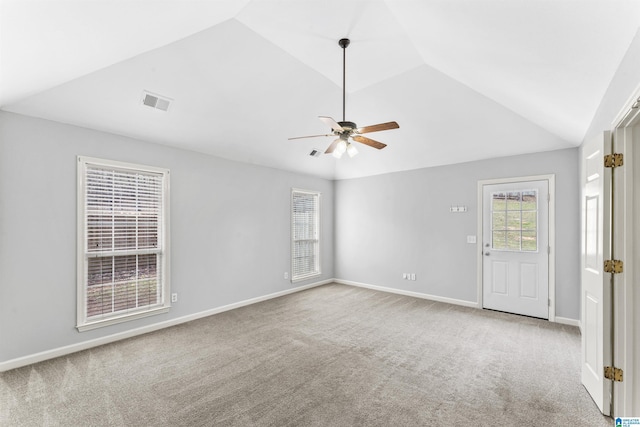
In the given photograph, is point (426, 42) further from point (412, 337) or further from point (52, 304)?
point (52, 304)

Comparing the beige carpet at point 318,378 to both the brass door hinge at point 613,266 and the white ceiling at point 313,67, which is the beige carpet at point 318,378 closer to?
the brass door hinge at point 613,266

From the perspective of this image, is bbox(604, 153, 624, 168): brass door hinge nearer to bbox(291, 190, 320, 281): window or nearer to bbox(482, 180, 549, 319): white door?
bbox(482, 180, 549, 319): white door

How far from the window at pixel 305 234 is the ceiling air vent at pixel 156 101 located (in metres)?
3.08

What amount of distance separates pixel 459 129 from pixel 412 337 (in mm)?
3066

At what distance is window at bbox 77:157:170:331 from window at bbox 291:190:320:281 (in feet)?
8.55

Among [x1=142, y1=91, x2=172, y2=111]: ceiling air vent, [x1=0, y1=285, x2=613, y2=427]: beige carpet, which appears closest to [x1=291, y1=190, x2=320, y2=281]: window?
[x1=0, y1=285, x2=613, y2=427]: beige carpet

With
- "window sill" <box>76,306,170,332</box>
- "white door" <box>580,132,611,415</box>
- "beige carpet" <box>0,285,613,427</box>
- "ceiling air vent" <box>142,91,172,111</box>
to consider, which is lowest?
"beige carpet" <box>0,285,613,427</box>

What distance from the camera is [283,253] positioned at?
19.5ft

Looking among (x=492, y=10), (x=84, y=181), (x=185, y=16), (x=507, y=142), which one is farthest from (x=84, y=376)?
(x=507, y=142)

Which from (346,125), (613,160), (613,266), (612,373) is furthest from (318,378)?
(613,160)

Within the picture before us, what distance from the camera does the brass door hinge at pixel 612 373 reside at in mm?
2106

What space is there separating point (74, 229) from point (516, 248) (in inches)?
238

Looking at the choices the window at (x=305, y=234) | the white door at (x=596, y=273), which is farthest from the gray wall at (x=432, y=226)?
the white door at (x=596, y=273)

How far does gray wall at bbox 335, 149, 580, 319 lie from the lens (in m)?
4.24
